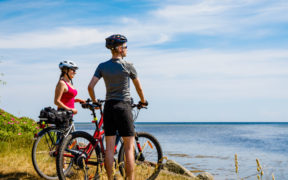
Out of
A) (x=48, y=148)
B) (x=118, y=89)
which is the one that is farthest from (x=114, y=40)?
(x=48, y=148)

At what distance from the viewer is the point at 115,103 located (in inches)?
184

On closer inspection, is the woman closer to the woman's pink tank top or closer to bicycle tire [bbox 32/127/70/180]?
the woman's pink tank top

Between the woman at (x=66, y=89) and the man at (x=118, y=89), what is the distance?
1.31 metres

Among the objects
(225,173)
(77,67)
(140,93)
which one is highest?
(77,67)

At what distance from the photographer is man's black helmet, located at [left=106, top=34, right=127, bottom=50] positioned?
185 inches

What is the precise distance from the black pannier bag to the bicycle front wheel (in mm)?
248

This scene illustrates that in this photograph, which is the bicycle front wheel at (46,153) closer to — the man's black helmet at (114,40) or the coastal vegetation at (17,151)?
the coastal vegetation at (17,151)

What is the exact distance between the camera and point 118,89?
15.3 feet

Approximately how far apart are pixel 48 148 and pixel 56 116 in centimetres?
78

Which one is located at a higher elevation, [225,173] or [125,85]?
[125,85]

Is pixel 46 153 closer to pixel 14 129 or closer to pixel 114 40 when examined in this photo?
pixel 114 40

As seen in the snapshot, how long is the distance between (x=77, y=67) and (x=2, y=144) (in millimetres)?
5301

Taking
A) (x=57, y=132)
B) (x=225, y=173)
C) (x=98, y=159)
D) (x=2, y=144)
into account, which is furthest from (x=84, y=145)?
(x=225, y=173)

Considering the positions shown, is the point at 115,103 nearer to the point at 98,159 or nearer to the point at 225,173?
the point at 98,159
